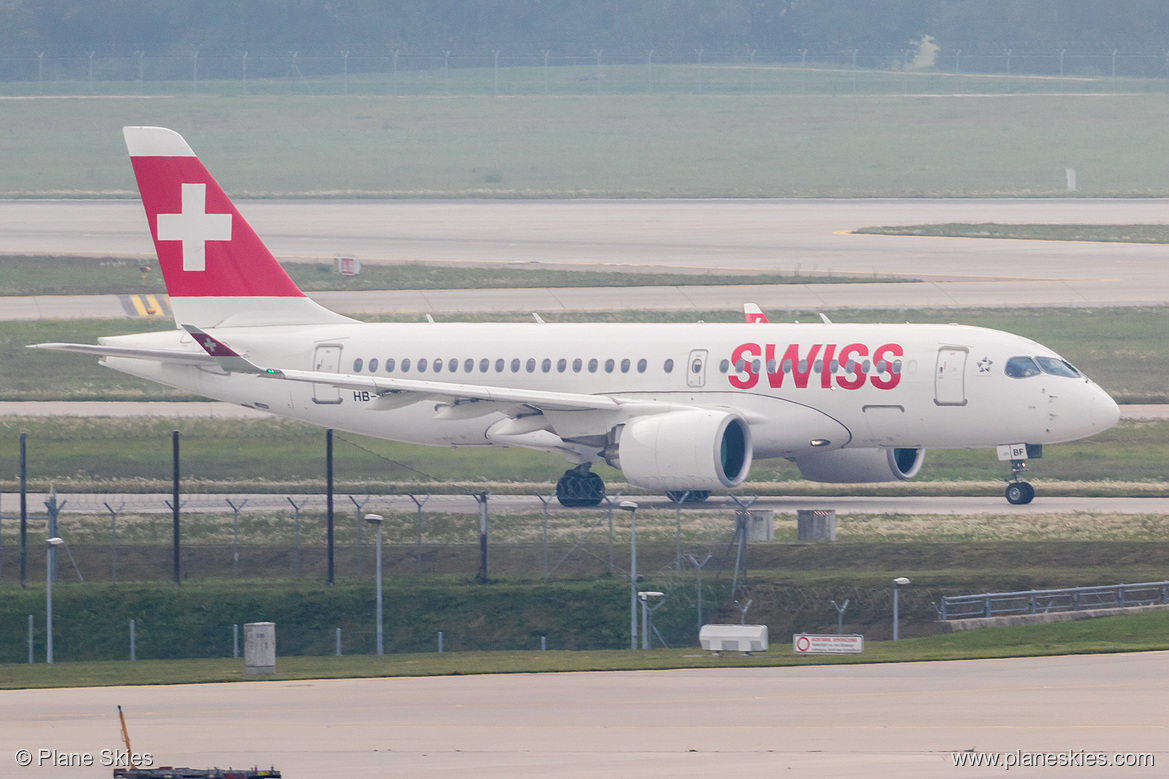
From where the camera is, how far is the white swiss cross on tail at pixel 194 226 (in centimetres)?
4769

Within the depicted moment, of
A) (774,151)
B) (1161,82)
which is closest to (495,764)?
(774,151)

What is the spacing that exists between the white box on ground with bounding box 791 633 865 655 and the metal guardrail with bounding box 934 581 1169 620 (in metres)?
4.04

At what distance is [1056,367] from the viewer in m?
41.9

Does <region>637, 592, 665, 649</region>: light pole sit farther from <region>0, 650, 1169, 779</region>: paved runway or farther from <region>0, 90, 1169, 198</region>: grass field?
<region>0, 90, 1169, 198</region>: grass field

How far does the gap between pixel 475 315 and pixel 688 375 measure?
85.7 ft

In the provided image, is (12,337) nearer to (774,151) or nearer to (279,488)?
(279,488)

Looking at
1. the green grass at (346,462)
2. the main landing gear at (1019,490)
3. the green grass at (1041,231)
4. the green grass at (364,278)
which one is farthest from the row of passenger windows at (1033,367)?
the green grass at (1041,231)

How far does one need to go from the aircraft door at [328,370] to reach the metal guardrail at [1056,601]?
17.5 m

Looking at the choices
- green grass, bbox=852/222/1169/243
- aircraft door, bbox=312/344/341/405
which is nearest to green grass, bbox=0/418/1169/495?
aircraft door, bbox=312/344/341/405

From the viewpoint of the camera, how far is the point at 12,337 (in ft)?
219

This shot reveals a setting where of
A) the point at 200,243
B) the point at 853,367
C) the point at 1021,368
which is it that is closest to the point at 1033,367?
the point at 1021,368

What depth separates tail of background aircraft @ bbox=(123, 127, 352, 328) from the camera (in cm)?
4772

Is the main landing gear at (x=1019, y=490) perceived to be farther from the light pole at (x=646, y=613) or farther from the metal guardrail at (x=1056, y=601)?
the light pole at (x=646, y=613)

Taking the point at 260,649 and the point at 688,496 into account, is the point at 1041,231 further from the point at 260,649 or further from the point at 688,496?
the point at 260,649
